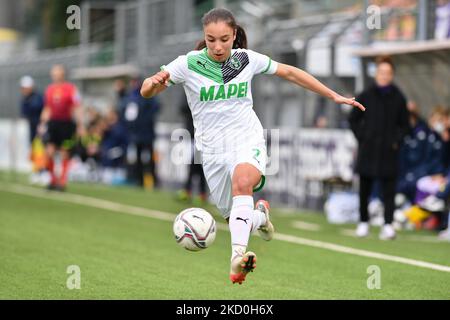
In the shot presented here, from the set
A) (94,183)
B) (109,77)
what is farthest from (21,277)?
(109,77)

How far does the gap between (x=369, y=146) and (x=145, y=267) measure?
471cm

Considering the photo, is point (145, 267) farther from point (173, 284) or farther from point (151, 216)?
point (151, 216)

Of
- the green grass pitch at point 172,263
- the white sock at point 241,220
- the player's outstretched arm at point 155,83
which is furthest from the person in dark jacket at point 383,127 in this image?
the player's outstretched arm at point 155,83

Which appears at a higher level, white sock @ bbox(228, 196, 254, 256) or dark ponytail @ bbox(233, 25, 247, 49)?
dark ponytail @ bbox(233, 25, 247, 49)

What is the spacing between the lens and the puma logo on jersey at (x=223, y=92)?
903 cm

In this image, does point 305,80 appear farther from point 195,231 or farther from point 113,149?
point 113,149

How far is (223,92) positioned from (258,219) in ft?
3.86

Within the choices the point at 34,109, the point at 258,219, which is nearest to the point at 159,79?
the point at 258,219

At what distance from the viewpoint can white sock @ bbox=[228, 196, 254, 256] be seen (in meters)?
8.82

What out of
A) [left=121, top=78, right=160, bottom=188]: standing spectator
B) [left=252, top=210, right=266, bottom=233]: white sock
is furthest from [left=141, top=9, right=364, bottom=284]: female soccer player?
[left=121, top=78, right=160, bottom=188]: standing spectator

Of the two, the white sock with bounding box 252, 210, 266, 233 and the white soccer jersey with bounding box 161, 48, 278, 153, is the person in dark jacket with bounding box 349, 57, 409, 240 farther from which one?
the white soccer jersey with bounding box 161, 48, 278, 153

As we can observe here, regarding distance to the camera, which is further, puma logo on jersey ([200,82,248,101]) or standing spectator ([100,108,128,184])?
standing spectator ([100,108,128,184])

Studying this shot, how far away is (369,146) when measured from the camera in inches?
585

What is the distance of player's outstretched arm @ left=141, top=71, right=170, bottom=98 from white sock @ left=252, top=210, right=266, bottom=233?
4.62 feet
